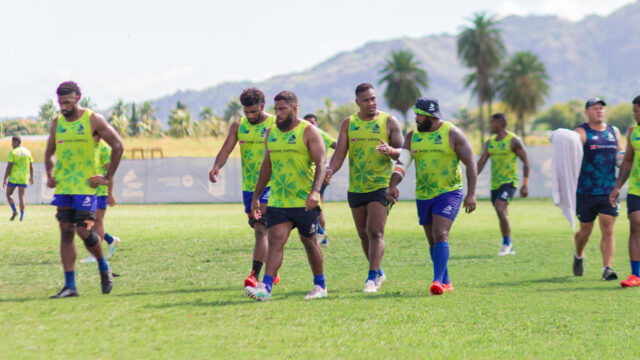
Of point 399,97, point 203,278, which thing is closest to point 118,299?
point 203,278

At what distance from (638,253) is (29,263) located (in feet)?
26.9

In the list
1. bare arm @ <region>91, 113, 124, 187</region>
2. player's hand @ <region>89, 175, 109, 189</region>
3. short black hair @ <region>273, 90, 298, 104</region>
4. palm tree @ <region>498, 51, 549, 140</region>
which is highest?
palm tree @ <region>498, 51, 549, 140</region>

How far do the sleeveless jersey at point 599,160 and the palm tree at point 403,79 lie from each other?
96.2 m

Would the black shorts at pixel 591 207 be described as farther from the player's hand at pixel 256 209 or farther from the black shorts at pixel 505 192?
the player's hand at pixel 256 209

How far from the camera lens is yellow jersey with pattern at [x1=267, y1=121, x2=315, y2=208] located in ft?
24.1

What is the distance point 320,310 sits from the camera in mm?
6734

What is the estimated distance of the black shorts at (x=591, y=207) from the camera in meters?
9.49

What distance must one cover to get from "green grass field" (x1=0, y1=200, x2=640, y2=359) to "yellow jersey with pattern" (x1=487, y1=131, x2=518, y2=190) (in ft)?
4.09

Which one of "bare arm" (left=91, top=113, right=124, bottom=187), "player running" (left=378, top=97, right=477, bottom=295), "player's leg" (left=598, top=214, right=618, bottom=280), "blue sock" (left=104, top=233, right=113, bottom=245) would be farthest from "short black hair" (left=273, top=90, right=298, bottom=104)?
"blue sock" (left=104, top=233, right=113, bottom=245)

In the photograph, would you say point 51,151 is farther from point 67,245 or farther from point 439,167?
point 439,167

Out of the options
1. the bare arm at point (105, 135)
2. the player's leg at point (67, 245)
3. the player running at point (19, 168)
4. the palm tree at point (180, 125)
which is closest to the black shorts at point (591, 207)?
the bare arm at point (105, 135)

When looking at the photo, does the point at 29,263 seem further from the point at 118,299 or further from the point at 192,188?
the point at 192,188

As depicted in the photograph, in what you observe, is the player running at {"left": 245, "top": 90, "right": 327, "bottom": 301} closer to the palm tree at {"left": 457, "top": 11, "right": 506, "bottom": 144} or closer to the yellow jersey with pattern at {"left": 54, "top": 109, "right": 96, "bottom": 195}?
the yellow jersey with pattern at {"left": 54, "top": 109, "right": 96, "bottom": 195}

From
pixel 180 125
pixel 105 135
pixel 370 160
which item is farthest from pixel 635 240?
pixel 180 125
